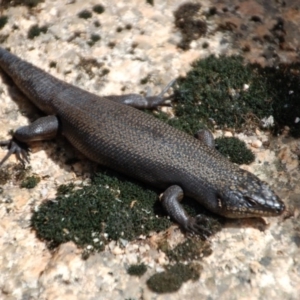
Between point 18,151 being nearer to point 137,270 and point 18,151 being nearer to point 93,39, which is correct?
point 93,39

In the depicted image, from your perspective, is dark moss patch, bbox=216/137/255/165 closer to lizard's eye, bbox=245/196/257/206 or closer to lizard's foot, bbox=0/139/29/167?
lizard's eye, bbox=245/196/257/206

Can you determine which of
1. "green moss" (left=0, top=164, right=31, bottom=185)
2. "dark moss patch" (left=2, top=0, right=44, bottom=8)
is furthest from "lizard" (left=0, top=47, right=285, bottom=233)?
"dark moss patch" (left=2, top=0, right=44, bottom=8)

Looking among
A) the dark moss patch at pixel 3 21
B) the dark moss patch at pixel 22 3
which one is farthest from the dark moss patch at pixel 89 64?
the dark moss patch at pixel 3 21

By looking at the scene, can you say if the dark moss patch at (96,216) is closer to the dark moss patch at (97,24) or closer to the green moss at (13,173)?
the green moss at (13,173)

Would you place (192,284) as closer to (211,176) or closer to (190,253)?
(190,253)

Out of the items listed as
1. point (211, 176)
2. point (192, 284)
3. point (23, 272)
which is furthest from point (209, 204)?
point (23, 272)

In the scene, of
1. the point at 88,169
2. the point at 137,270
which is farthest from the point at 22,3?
the point at 137,270
